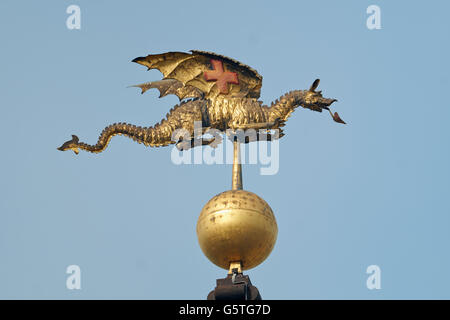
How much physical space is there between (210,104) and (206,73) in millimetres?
775

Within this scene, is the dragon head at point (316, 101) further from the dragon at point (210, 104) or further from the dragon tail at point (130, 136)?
the dragon tail at point (130, 136)

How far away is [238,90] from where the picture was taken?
20.0 meters

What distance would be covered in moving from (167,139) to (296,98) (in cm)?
268

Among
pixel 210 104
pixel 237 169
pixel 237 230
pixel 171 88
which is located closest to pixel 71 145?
pixel 171 88

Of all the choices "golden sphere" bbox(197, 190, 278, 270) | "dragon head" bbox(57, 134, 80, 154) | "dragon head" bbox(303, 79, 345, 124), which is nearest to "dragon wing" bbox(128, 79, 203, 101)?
"dragon head" bbox(57, 134, 80, 154)

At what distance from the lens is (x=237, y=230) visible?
56.9ft

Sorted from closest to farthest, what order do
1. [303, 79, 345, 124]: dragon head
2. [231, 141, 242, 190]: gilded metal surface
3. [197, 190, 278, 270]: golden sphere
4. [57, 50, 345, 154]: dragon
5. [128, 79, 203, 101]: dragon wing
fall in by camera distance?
1. [197, 190, 278, 270]: golden sphere
2. [231, 141, 242, 190]: gilded metal surface
3. [57, 50, 345, 154]: dragon
4. [303, 79, 345, 124]: dragon head
5. [128, 79, 203, 101]: dragon wing

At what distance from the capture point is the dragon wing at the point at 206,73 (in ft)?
65.5

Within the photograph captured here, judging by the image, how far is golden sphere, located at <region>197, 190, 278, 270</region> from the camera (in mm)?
17375

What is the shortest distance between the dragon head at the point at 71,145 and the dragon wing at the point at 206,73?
6.61 feet

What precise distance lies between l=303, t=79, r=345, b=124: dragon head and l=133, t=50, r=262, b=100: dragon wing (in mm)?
993

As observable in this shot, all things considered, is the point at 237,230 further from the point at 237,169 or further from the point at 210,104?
the point at 210,104

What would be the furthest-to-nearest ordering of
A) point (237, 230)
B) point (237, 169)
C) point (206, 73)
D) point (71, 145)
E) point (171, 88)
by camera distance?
point (171, 88), point (71, 145), point (206, 73), point (237, 169), point (237, 230)

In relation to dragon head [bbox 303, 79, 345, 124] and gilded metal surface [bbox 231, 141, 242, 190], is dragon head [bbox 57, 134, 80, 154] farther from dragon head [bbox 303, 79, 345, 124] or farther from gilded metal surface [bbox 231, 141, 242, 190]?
dragon head [bbox 303, 79, 345, 124]
